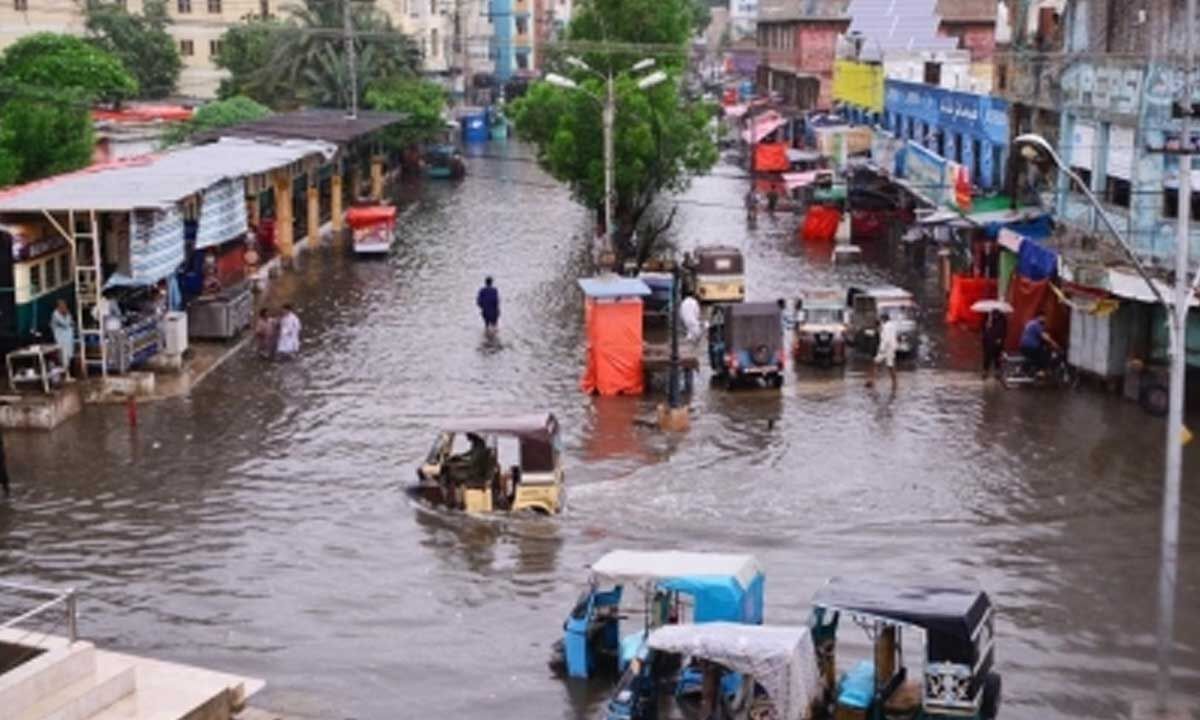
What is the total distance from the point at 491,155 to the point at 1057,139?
167 feet

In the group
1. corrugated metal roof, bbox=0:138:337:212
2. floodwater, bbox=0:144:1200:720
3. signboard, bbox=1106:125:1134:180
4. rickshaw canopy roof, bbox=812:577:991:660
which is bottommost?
floodwater, bbox=0:144:1200:720

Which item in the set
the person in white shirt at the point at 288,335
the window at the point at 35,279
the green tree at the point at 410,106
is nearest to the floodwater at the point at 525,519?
the person in white shirt at the point at 288,335

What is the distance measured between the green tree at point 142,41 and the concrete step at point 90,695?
213ft

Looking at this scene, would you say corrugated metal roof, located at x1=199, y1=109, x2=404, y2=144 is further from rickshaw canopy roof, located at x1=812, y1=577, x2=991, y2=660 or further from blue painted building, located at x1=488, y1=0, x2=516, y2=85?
blue painted building, located at x1=488, y1=0, x2=516, y2=85

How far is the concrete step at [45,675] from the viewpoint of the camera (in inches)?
478

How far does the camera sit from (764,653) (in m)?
13.7

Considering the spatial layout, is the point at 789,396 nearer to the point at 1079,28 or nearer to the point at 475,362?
the point at 475,362

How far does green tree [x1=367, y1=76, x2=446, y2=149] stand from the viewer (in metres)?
69.2

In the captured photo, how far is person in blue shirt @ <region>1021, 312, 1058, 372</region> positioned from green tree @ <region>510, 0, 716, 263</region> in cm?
1328

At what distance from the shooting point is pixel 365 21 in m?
75.4

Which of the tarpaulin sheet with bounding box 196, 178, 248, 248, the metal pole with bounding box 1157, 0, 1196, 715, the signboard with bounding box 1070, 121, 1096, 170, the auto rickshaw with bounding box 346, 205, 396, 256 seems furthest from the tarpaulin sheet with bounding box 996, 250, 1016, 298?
the metal pole with bounding box 1157, 0, 1196, 715

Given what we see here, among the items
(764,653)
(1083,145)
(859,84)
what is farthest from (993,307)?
(859,84)

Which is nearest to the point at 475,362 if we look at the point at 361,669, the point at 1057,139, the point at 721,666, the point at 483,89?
the point at 1057,139

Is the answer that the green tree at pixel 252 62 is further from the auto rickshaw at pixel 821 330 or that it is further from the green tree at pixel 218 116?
the auto rickshaw at pixel 821 330
